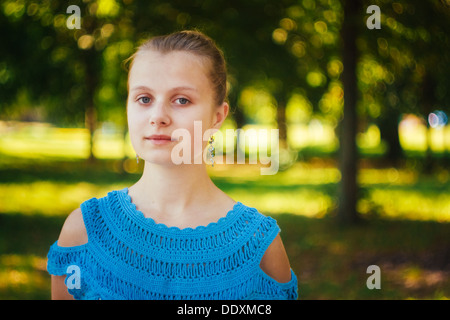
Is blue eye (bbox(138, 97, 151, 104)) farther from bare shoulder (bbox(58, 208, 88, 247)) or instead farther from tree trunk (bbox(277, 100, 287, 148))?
tree trunk (bbox(277, 100, 287, 148))

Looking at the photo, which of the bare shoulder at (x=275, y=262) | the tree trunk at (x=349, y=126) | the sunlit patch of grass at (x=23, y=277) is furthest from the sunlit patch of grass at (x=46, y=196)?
the bare shoulder at (x=275, y=262)

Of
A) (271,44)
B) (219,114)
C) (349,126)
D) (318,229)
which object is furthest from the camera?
(318,229)

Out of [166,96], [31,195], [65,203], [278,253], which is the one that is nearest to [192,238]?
[278,253]

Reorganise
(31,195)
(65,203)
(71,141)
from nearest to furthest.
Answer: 1. (65,203)
2. (31,195)
3. (71,141)

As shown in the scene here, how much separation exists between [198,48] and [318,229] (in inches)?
270

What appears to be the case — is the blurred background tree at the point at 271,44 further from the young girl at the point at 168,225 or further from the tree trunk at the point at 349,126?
the young girl at the point at 168,225

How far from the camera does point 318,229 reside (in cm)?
800

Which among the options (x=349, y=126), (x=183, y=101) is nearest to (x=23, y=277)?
(x=183, y=101)

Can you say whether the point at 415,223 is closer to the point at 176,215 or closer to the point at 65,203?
the point at 65,203

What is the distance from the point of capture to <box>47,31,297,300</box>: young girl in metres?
1.42

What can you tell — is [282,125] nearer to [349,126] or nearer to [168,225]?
[349,126]

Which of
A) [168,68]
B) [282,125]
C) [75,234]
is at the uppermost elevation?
[282,125]

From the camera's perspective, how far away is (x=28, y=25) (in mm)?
6859
